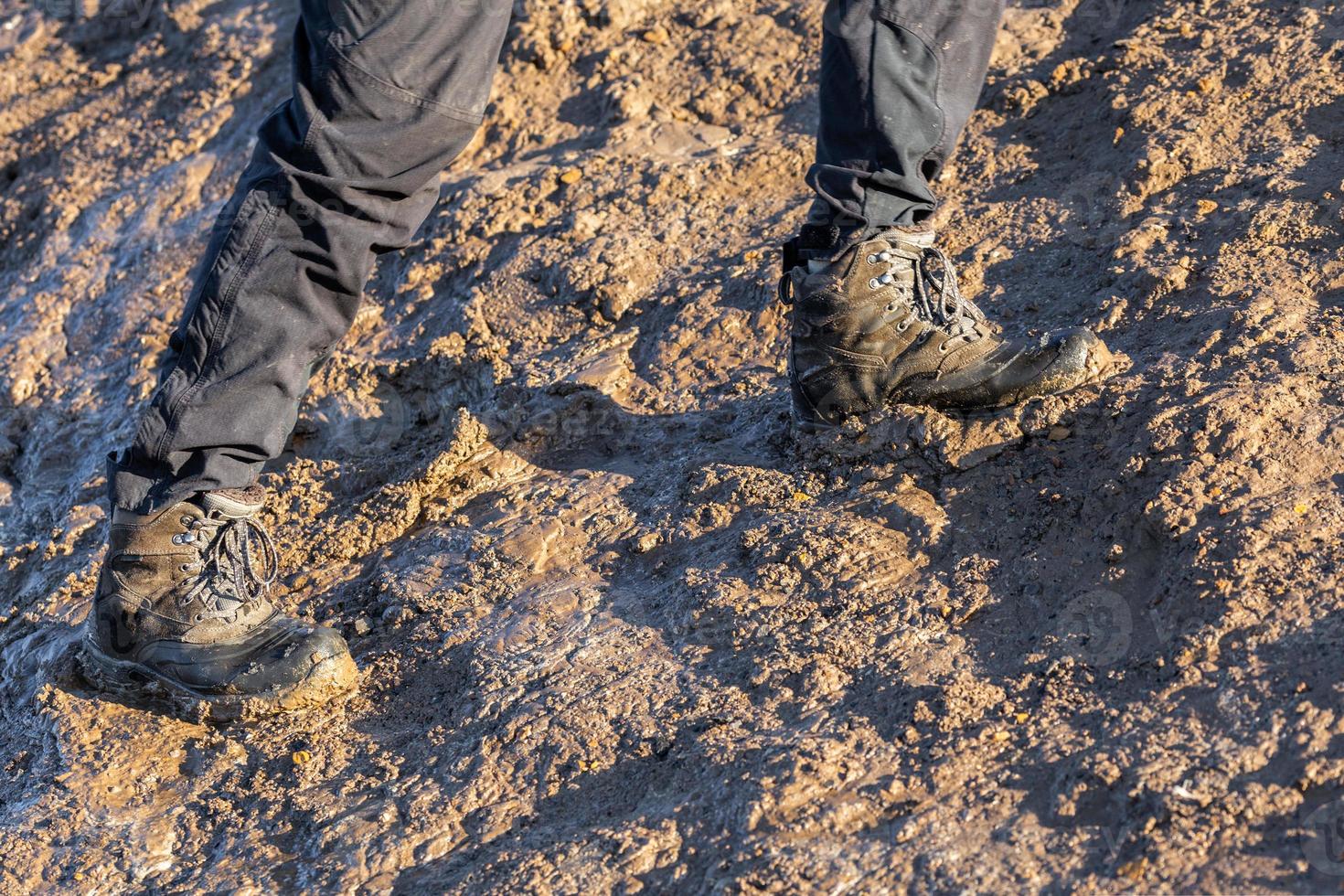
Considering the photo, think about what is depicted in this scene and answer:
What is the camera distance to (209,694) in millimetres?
2189

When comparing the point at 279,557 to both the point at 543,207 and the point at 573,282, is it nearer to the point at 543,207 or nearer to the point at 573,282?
the point at 573,282

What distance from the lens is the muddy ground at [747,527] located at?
1.68 meters

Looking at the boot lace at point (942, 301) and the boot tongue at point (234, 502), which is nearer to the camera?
the boot tongue at point (234, 502)

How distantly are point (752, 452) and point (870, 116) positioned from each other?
2.29 ft

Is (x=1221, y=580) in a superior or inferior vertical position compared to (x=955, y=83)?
inferior

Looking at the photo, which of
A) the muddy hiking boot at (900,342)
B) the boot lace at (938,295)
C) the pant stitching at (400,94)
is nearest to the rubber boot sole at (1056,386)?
the muddy hiking boot at (900,342)

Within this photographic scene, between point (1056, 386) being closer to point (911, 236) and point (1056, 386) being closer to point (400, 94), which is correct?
point (911, 236)

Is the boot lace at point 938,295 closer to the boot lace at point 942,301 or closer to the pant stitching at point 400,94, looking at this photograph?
the boot lace at point 942,301

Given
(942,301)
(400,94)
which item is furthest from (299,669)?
(942,301)

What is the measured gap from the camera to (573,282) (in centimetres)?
308

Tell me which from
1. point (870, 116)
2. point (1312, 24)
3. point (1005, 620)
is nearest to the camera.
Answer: point (1005, 620)

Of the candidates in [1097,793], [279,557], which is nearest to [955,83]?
[1097,793]

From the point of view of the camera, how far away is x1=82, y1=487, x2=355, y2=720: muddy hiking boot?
2160 millimetres

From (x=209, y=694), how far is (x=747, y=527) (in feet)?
3.29
